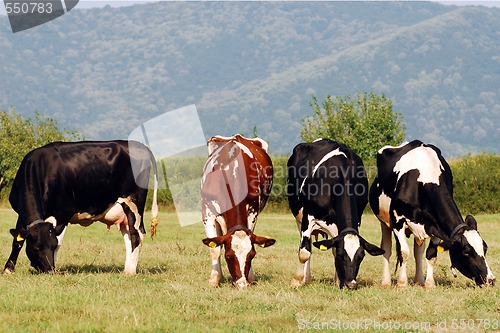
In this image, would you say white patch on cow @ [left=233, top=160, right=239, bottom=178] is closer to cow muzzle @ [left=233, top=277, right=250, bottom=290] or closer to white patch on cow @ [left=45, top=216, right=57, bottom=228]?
cow muzzle @ [left=233, top=277, right=250, bottom=290]

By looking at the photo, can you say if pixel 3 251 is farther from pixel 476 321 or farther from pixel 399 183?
pixel 476 321

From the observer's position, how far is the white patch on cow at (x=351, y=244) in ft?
40.7

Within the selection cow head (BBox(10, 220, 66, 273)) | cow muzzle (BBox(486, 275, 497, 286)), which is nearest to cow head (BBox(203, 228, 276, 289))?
cow head (BBox(10, 220, 66, 273))

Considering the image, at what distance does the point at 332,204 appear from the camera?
44.1 ft

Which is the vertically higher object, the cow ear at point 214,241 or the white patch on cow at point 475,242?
the cow ear at point 214,241

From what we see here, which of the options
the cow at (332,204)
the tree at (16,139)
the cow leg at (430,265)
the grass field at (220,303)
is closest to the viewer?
the grass field at (220,303)

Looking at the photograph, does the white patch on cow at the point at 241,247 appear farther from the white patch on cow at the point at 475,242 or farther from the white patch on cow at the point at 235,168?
the white patch on cow at the point at 475,242

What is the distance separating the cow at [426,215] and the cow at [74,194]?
194 inches

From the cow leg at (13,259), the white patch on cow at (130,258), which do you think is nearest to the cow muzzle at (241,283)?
the white patch on cow at (130,258)

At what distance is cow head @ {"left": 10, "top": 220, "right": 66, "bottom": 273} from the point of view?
13469 mm

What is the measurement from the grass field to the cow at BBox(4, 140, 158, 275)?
23.5 inches

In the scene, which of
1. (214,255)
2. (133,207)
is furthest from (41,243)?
(214,255)

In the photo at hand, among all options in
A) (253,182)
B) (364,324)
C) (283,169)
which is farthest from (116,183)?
(283,169)

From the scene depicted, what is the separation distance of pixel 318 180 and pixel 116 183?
13.5ft
